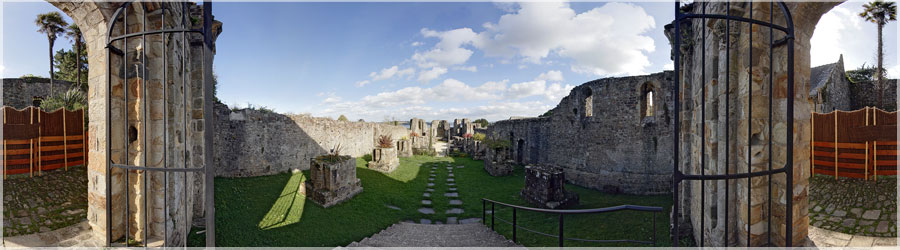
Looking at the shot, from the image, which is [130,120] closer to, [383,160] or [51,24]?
[383,160]

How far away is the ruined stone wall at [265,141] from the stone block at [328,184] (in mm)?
2454

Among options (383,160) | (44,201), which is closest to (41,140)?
(44,201)

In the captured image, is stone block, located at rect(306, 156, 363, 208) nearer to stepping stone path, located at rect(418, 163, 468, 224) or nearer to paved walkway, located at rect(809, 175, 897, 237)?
stepping stone path, located at rect(418, 163, 468, 224)

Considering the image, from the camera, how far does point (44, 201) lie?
3.54m

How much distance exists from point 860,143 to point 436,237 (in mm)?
7363

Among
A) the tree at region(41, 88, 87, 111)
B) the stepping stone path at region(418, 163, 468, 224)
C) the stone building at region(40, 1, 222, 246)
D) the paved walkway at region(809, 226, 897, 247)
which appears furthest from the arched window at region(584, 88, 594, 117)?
the tree at region(41, 88, 87, 111)

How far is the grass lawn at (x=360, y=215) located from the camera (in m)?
4.88

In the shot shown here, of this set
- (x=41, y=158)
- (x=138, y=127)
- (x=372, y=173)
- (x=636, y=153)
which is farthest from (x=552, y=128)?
(x=41, y=158)

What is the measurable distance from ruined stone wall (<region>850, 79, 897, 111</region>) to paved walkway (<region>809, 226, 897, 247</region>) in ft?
66.8

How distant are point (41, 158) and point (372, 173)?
303 inches

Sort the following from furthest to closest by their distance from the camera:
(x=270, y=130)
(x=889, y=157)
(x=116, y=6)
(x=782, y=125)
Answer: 1. (x=270, y=130)
2. (x=889, y=157)
3. (x=116, y=6)
4. (x=782, y=125)

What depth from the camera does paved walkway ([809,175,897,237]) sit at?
11.9ft

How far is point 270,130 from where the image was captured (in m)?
9.14

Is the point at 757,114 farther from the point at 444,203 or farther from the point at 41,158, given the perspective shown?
the point at 41,158
